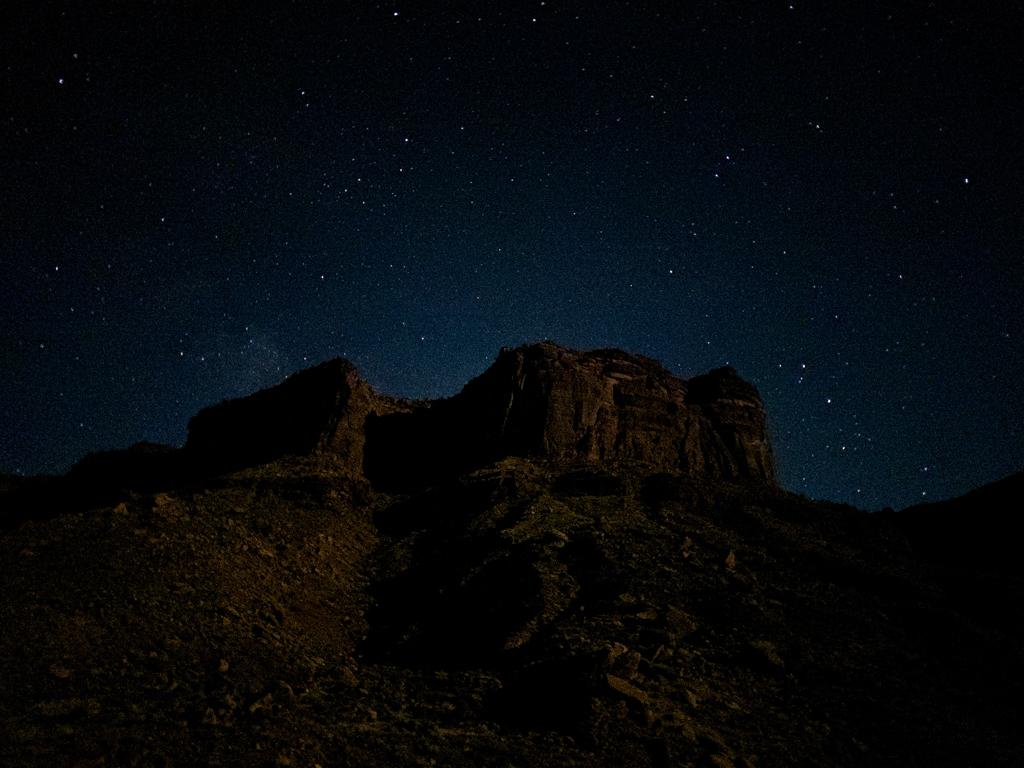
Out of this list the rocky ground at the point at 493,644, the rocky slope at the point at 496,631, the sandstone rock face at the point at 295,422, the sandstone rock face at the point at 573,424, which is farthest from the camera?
the sandstone rock face at the point at 295,422

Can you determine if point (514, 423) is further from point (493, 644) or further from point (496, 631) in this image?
point (493, 644)

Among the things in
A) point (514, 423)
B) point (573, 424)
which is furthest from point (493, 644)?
point (573, 424)

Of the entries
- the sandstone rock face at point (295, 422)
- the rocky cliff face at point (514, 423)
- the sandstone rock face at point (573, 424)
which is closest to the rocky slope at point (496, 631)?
the sandstone rock face at point (573, 424)

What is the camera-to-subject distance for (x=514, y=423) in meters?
34.1

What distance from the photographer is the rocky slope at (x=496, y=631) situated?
7934 millimetres

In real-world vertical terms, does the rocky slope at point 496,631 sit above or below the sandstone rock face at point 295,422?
below

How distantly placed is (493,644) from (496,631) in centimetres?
67

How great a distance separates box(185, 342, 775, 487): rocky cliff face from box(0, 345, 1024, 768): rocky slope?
5.46 meters

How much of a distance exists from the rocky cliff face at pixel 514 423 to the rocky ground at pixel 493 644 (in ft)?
35.9

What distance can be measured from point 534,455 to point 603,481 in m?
6.72

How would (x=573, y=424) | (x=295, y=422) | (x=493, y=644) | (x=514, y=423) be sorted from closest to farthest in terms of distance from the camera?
(x=493, y=644)
(x=573, y=424)
(x=514, y=423)
(x=295, y=422)

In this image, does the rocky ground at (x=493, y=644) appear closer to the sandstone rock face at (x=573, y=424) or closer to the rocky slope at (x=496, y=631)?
the rocky slope at (x=496, y=631)

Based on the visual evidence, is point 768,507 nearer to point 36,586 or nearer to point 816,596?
point 816,596

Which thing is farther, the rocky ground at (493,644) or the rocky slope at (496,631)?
the rocky slope at (496,631)
